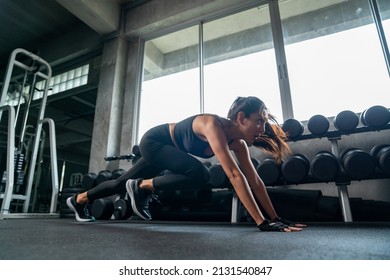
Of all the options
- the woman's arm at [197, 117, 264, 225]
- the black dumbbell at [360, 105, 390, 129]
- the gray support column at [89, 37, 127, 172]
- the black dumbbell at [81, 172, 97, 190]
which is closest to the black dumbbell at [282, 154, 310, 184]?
the black dumbbell at [360, 105, 390, 129]

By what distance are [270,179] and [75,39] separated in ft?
12.6

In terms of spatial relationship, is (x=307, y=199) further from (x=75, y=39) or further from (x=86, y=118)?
(x=86, y=118)

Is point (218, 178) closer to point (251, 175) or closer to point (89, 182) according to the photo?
point (251, 175)

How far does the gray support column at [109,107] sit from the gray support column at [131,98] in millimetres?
77

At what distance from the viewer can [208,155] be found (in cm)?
149

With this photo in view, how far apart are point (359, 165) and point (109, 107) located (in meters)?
2.88

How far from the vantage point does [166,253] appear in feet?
2.02

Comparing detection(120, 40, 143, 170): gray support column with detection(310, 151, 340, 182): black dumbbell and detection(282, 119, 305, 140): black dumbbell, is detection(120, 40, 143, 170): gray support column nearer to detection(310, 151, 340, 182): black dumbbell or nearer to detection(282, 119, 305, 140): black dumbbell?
detection(282, 119, 305, 140): black dumbbell

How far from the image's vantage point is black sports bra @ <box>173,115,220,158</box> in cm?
138

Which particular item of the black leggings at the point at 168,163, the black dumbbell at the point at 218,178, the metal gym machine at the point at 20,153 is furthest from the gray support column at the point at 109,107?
the black leggings at the point at 168,163

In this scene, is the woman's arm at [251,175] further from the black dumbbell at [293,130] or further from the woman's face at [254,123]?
the black dumbbell at [293,130]

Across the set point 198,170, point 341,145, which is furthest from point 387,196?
point 198,170

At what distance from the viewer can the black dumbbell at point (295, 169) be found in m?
1.73

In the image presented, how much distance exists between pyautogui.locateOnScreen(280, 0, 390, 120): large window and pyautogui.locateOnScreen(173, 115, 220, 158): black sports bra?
1471 mm
